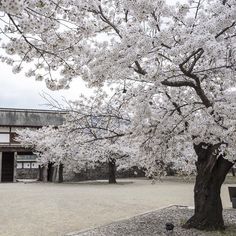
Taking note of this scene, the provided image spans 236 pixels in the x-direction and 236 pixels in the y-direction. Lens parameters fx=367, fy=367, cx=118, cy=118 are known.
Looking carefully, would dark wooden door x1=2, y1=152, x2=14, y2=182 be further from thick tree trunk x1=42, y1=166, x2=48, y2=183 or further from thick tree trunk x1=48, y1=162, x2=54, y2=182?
thick tree trunk x1=48, y1=162, x2=54, y2=182

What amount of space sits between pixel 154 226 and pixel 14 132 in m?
22.0

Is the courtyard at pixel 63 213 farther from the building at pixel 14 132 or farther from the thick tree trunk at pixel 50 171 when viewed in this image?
the building at pixel 14 132

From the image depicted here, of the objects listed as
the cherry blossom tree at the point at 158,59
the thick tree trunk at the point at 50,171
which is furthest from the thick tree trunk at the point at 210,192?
the thick tree trunk at the point at 50,171

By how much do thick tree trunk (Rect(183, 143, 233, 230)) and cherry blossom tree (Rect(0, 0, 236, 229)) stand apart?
0.02m

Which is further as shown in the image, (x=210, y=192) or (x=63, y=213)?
(x=63, y=213)

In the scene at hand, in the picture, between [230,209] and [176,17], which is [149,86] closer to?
[176,17]

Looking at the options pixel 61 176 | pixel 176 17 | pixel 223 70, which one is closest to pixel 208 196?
pixel 223 70

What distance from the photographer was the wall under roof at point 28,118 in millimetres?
28656

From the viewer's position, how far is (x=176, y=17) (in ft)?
18.7

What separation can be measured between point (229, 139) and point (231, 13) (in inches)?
96.4

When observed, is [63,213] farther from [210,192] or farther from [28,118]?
[28,118]

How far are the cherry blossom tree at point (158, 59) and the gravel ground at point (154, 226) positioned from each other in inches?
15.9

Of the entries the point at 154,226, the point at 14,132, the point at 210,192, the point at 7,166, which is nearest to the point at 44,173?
the point at 7,166

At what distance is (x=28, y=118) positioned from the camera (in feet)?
97.6
